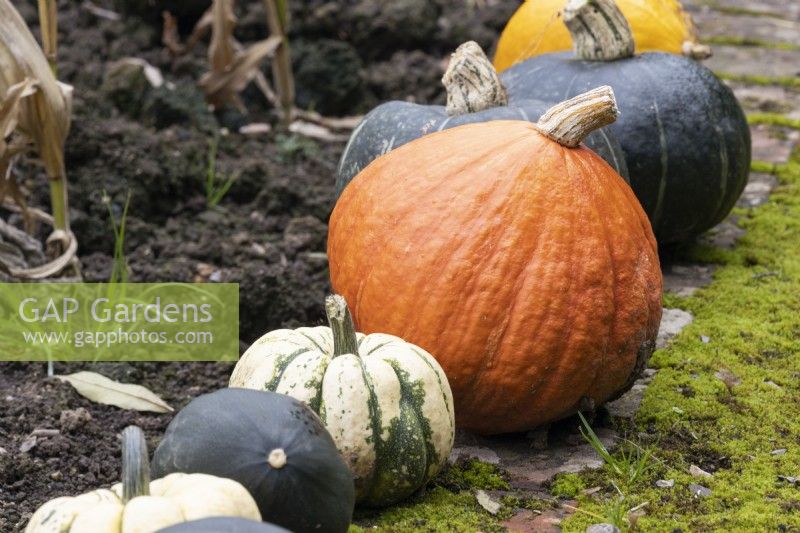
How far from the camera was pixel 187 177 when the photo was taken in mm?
4938

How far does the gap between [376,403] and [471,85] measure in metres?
1.46

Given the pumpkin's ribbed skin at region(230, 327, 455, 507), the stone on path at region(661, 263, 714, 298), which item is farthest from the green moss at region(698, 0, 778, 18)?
the pumpkin's ribbed skin at region(230, 327, 455, 507)

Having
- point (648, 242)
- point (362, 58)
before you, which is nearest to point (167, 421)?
point (648, 242)

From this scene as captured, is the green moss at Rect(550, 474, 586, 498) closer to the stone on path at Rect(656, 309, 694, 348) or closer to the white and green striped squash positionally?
the white and green striped squash

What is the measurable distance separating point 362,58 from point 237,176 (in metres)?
1.97

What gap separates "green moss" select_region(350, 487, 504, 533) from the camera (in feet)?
9.18

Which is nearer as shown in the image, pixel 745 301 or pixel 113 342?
pixel 113 342

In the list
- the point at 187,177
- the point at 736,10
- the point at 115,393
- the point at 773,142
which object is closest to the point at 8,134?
the point at 187,177

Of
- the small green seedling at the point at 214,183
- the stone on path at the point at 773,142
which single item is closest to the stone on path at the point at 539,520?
the small green seedling at the point at 214,183

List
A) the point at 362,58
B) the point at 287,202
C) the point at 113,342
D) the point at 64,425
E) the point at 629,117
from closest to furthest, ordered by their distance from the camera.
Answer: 1. the point at 64,425
2. the point at 113,342
3. the point at 629,117
4. the point at 287,202
5. the point at 362,58

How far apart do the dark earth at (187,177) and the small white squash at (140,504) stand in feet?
2.29

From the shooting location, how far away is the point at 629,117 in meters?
4.13

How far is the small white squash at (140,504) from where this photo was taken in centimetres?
217

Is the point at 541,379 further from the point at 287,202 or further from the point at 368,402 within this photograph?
the point at 287,202
